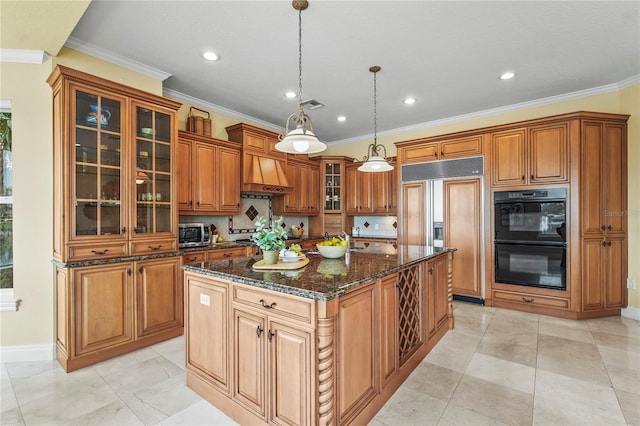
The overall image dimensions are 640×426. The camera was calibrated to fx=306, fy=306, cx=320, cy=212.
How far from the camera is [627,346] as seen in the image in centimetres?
294

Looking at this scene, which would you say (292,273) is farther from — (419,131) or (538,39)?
(419,131)

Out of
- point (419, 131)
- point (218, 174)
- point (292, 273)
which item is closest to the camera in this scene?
point (292, 273)

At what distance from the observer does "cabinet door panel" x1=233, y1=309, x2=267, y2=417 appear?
175 cm

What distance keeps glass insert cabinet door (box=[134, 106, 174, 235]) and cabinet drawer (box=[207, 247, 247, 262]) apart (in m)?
0.68

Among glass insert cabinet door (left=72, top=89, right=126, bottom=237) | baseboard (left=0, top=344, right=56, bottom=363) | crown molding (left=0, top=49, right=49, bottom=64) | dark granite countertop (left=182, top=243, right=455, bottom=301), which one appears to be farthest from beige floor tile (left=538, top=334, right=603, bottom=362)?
crown molding (left=0, top=49, right=49, bottom=64)

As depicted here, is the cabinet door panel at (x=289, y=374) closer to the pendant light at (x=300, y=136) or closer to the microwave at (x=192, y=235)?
the pendant light at (x=300, y=136)

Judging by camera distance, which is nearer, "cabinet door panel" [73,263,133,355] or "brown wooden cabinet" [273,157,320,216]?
"cabinet door panel" [73,263,133,355]

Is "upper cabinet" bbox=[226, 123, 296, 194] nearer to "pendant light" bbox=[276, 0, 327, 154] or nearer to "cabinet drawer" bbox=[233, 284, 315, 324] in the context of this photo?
"pendant light" bbox=[276, 0, 327, 154]

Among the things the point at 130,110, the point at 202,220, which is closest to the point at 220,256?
the point at 202,220

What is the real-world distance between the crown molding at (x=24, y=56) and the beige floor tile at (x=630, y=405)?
5173mm

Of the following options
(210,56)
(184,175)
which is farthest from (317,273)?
(184,175)

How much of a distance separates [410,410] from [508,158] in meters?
3.48

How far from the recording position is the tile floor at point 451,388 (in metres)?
1.96

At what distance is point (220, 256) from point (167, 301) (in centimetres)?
88
